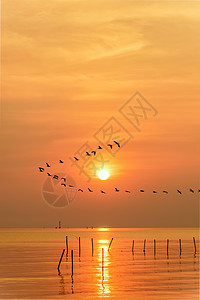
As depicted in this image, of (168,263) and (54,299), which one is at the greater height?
(168,263)

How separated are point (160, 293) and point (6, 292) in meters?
14.3

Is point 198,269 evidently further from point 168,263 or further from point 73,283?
point 73,283

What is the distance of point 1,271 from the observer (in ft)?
269

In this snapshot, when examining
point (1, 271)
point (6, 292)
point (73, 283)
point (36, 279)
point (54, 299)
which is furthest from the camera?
point (1, 271)

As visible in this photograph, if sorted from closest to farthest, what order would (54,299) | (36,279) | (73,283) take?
(54,299), (73,283), (36,279)

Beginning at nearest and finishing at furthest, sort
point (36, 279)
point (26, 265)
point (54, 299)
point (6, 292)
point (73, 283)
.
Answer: point (54, 299) → point (6, 292) → point (73, 283) → point (36, 279) → point (26, 265)

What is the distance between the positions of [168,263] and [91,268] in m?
15.3

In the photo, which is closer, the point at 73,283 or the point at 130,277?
the point at 73,283

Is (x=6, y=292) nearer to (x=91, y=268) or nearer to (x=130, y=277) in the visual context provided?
(x=130, y=277)

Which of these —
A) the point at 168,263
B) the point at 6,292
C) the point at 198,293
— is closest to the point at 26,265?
the point at 168,263

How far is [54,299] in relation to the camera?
5303cm

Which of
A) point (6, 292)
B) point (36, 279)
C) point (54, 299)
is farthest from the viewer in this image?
point (36, 279)

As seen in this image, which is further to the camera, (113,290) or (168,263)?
(168,263)

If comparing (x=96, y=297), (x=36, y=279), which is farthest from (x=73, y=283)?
(x=96, y=297)
